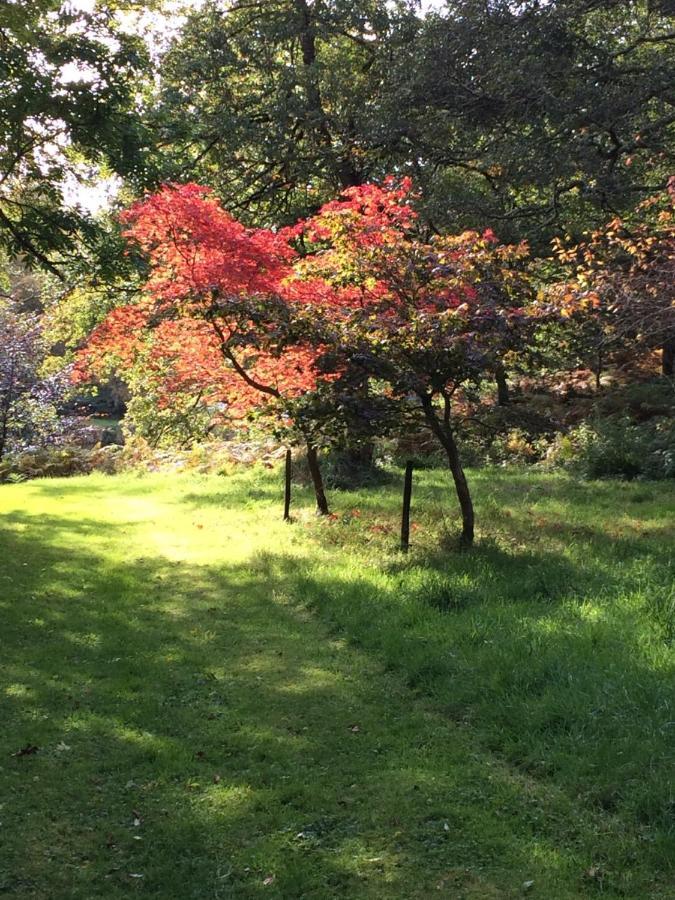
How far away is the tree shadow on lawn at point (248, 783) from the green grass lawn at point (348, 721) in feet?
0.06

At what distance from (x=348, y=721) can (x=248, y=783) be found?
103 cm

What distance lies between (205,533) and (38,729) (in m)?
6.78

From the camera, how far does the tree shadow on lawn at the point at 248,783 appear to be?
357cm

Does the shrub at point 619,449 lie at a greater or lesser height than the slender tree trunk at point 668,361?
lesser

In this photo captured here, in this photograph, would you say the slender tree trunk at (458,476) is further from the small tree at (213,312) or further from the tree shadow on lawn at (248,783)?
the tree shadow on lawn at (248,783)

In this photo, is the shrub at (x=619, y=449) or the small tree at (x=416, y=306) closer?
the small tree at (x=416, y=306)

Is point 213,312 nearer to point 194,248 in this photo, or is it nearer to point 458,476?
point 194,248

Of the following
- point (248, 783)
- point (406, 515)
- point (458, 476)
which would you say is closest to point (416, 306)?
point (458, 476)

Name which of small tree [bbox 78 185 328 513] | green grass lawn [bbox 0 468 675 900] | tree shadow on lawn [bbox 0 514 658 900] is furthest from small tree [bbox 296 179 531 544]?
tree shadow on lawn [bbox 0 514 658 900]

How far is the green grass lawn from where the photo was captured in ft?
11.9

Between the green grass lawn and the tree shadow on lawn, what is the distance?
2cm

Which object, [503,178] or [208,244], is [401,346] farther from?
[503,178]

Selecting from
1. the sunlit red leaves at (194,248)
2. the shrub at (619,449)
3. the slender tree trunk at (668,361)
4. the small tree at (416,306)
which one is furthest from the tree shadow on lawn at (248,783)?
the slender tree trunk at (668,361)

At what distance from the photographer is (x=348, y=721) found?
17.4 feet
